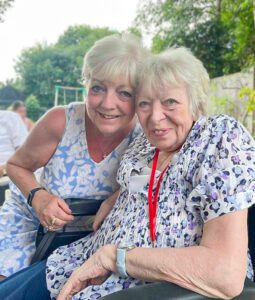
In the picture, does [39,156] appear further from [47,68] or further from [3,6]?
[47,68]

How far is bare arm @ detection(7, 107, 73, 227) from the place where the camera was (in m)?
1.86

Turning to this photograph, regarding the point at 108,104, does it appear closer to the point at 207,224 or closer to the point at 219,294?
the point at 207,224

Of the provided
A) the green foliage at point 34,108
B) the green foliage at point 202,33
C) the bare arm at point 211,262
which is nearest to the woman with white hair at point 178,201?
the bare arm at point 211,262

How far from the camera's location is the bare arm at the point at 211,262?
3.82 ft

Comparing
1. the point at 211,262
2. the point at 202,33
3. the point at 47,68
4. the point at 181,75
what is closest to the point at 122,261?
the point at 211,262

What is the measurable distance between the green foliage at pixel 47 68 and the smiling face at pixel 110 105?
29.4m

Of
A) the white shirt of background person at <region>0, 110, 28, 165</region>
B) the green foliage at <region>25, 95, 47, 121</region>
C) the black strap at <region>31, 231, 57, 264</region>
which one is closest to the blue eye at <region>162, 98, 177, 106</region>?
the black strap at <region>31, 231, 57, 264</region>

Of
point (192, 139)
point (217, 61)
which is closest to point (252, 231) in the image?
point (192, 139)

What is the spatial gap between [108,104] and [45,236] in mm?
651

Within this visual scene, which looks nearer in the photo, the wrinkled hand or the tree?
the wrinkled hand

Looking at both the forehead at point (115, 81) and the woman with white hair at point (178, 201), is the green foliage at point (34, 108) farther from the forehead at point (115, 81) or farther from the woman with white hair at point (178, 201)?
the woman with white hair at point (178, 201)

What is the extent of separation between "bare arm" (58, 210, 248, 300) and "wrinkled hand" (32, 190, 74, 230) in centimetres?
59

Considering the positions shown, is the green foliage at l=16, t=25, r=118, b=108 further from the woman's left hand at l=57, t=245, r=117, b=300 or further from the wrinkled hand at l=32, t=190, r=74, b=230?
the woman's left hand at l=57, t=245, r=117, b=300

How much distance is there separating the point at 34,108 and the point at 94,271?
93.9 ft
